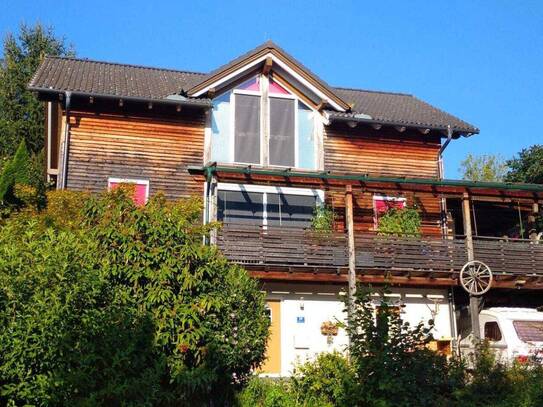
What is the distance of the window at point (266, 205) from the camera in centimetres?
2025

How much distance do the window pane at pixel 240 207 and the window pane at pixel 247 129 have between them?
3.46ft

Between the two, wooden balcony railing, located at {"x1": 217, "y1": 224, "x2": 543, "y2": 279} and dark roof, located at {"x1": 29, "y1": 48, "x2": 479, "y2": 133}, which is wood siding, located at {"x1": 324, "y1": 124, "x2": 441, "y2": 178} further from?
wooden balcony railing, located at {"x1": 217, "y1": 224, "x2": 543, "y2": 279}

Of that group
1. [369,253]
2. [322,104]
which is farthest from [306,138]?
[369,253]

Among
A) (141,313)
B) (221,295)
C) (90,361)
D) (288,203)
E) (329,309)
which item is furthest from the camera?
(288,203)

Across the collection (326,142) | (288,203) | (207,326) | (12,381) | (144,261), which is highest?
(326,142)

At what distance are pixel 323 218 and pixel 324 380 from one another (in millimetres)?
8449

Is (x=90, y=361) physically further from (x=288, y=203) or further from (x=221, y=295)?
(x=288, y=203)

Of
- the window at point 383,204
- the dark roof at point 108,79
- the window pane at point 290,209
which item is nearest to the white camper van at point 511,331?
the window at point 383,204

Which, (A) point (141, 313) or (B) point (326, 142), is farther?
(B) point (326, 142)

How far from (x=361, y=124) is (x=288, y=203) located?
3.36 m

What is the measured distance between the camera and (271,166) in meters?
20.9

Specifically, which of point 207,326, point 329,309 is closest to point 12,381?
point 207,326

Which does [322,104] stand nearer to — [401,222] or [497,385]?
[401,222]

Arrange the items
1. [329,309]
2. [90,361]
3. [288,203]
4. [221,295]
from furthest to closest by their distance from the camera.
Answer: [288,203] < [329,309] < [221,295] < [90,361]
